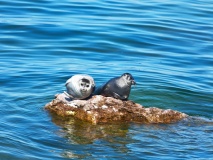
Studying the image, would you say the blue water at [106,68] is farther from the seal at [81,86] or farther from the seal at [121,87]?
the seal at [121,87]

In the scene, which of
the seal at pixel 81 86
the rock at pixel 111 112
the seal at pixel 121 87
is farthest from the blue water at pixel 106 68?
the seal at pixel 121 87

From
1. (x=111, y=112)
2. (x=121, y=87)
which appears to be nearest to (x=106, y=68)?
(x=121, y=87)

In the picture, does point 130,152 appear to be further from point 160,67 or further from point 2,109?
point 160,67

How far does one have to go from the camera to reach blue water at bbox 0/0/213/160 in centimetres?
918

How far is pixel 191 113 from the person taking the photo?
441 inches

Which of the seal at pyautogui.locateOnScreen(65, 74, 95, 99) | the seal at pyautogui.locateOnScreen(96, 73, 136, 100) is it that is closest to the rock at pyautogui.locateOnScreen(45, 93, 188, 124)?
the seal at pyautogui.locateOnScreen(65, 74, 95, 99)

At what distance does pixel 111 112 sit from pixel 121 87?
1.91ft

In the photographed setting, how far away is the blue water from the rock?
0.16m

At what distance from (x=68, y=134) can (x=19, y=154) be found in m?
1.08

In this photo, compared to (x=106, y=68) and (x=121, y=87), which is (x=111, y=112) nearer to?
(x=121, y=87)

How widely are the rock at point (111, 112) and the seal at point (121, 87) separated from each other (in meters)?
0.29

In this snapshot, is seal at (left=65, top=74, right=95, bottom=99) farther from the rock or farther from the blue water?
the blue water

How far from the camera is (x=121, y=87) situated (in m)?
10.6

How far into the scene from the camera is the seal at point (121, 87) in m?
10.6
